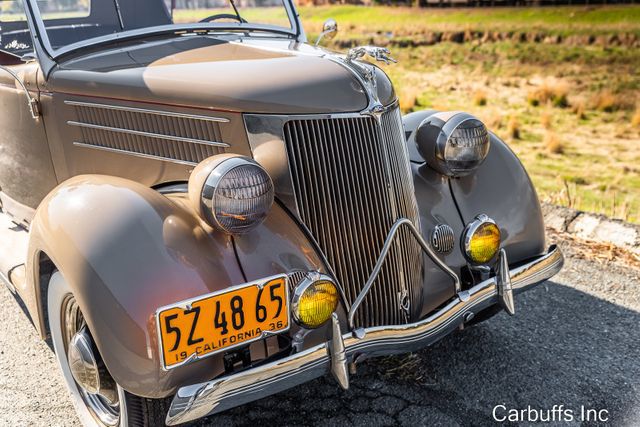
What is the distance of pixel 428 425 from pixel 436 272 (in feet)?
2.04

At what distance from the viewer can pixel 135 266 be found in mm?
1957

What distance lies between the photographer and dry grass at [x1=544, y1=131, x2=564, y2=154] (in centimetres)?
932

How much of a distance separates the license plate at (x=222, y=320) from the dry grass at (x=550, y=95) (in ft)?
38.8

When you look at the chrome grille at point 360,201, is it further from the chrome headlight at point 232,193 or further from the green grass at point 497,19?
the green grass at point 497,19

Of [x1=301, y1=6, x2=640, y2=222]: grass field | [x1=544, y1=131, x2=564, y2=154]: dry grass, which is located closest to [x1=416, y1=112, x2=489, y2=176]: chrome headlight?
[x1=301, y1=6, x2=640, y2=222]: grass field

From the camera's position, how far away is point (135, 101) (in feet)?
8.73

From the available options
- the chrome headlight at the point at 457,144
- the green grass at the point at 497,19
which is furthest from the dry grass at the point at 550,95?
the chrome headlight at the point at 457,144

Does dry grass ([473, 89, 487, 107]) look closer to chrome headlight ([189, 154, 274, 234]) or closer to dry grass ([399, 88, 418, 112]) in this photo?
dry grass ([399, 88, 418, 112])

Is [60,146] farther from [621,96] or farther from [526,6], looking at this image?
[526,6]

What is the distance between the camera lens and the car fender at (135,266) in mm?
1918

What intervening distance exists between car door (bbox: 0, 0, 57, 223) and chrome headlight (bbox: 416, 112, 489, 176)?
6.38 feet

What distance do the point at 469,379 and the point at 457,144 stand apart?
107cm

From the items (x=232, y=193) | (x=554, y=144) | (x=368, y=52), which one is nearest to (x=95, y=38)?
(x=368, y=52)

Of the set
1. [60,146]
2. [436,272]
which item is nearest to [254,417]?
[436,272]
